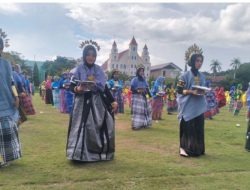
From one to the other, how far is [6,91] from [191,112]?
366 centimetres

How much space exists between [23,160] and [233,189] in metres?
3.71

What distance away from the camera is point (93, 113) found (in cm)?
665

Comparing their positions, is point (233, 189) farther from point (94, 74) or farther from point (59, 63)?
point (59, 63)

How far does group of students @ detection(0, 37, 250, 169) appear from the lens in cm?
617

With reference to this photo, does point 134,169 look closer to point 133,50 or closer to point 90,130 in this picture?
point 90,130

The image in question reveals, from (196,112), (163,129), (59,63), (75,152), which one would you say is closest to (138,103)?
(163,129)

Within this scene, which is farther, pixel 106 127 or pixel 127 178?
pixel 106 127

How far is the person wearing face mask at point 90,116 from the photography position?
6.48 meters

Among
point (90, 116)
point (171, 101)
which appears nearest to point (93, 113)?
point (90, 116)

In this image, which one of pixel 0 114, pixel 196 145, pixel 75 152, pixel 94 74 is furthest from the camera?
pixel 196 145

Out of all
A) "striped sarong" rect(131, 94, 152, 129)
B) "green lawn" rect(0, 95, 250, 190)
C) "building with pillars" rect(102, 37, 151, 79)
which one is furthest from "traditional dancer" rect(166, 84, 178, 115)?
"building with pillars" rect(102, 37, 151, 79)

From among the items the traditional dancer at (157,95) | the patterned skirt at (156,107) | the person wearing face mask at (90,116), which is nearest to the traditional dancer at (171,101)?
the patterned skirt at (156,107)

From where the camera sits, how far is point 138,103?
40.3ft

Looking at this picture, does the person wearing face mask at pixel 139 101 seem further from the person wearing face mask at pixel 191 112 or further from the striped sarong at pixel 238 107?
the striped sarong at pixel 238 107
